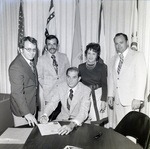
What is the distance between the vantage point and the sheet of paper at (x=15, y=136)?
4.97 feet

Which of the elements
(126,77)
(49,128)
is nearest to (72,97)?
(49,128)

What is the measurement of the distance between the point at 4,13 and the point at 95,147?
3404 mm

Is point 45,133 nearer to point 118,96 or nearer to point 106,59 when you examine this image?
point 118,96

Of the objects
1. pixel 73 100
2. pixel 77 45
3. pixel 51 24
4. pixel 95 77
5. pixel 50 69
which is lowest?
pixel 73 100

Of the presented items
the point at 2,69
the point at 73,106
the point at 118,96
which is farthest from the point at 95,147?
the point at 2,69

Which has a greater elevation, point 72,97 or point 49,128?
point 72,97

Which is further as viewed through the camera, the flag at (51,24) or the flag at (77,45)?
the flag at (77,45)

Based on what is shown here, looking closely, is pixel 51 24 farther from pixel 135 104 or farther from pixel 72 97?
pixel 135 104

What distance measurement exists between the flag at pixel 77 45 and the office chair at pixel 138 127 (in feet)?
6.35

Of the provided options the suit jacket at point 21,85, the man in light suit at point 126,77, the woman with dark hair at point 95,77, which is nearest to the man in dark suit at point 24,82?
the suit jacket at point 21,85

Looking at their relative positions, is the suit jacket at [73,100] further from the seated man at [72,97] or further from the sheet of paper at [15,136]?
the sheet of paper at [15,136]

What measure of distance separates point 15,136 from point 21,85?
700 mm

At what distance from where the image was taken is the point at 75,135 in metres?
1.61

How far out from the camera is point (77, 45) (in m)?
3.80
